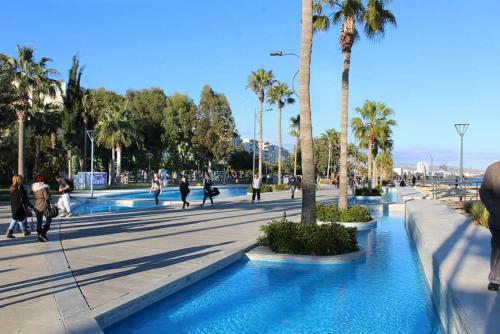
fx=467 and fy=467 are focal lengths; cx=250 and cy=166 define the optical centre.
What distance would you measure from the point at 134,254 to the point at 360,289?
4.68 metres

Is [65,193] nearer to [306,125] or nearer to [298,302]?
[306,125]

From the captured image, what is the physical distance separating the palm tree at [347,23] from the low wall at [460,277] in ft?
17.1

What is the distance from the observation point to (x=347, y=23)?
1733cm

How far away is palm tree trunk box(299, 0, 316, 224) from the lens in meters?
11.2

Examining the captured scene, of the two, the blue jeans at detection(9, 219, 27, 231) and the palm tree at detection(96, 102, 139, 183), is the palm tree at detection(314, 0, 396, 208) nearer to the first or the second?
the blue jeans at detection(9, 219, 27, 231)

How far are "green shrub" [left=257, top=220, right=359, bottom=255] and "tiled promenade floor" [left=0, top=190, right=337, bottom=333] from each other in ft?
3.25

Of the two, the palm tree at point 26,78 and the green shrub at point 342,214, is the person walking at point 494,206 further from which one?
the palm tree at point 26,78

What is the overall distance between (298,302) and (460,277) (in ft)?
7.91

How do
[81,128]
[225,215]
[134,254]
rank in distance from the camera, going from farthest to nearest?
[81,128], [225,215], [134,254]

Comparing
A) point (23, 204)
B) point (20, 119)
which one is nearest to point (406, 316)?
point (23, 204)

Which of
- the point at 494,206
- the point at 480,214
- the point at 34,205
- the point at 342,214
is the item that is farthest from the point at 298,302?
the point at 480,214

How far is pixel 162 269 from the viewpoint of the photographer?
8.31 m

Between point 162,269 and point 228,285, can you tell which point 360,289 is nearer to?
point 228,285

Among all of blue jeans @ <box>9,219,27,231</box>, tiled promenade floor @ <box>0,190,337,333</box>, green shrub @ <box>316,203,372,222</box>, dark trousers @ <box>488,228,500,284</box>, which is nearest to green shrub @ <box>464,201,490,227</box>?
green shrub @ <box>316,203,372,222</box>
